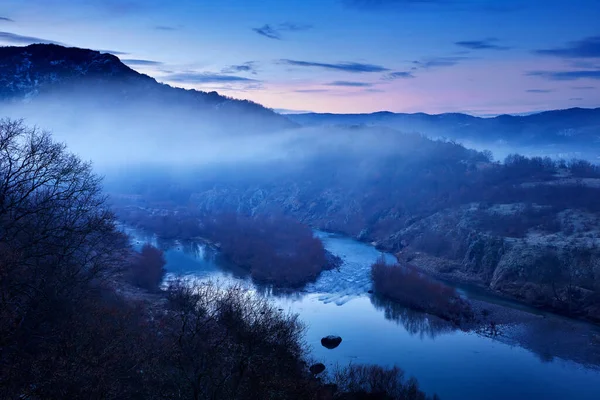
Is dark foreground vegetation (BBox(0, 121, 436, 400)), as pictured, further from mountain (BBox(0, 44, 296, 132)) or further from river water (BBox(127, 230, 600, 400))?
mountain (BBox(0, 44, 296, 132))

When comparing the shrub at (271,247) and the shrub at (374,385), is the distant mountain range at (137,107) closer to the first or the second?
the shrub at (271,247)

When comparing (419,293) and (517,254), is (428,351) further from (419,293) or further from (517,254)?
(517,254)

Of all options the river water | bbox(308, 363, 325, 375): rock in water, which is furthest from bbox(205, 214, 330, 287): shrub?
bbox(308, 363, 325, 375): rock in water

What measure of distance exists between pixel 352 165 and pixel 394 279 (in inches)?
2410

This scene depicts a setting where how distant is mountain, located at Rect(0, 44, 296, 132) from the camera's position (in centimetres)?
12031

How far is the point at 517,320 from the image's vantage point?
1378 inches

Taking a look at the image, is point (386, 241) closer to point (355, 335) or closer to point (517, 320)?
point (517, 320)

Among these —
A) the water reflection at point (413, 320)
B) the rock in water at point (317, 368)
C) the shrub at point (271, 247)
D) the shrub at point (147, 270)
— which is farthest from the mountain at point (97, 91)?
the rock in water at point (317, 368)

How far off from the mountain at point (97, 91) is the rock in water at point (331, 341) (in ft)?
376

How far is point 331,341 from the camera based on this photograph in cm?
2845

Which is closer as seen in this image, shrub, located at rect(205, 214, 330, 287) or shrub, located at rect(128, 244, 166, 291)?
shrub, located at rect(128, 244, 166, 291)

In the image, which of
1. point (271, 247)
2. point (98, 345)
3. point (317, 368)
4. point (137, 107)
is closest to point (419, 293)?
point (317, 368)

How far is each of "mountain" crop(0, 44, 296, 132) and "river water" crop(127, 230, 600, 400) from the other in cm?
10608

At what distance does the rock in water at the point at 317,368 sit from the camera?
2328 cm
